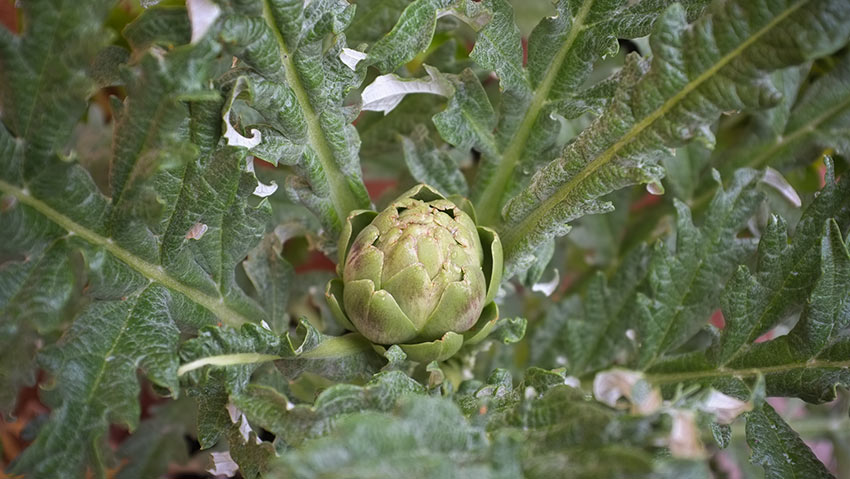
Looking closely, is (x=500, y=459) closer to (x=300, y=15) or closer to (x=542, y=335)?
(x=300, y=15)

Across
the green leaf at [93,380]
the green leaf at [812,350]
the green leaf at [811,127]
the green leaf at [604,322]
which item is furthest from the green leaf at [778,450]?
the green leaf at [93,380]

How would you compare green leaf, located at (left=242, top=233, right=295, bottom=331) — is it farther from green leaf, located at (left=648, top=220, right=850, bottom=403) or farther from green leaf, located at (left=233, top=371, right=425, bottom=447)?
green leaf, located at (left=648, top=220, right=850, bottom=403)

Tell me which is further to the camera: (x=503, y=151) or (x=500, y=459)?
(x=503, y=151)

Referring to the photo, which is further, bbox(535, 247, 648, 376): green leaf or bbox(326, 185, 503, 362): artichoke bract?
bbox(535, 247, 648, 376): green leaf

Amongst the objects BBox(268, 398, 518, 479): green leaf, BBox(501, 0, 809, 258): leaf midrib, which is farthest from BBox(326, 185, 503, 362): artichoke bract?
BBox(268, 398, 518, 479): green leaf

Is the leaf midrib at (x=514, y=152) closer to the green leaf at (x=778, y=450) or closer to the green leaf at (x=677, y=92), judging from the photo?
the green leaf at (x=677, y=92)

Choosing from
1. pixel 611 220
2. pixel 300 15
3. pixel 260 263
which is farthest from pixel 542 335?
pixel 300 15
